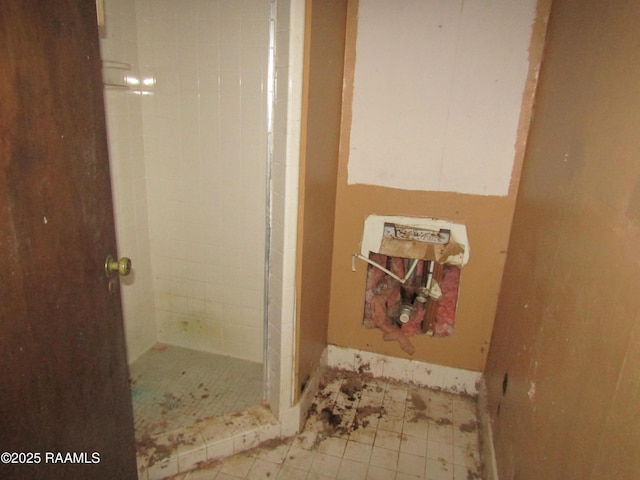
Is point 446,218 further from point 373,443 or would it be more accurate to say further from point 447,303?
point 373,443

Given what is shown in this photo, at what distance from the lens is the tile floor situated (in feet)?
5.38

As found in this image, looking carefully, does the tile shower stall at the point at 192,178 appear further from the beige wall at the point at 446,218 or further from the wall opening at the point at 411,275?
the wall opening at the point at 411,275

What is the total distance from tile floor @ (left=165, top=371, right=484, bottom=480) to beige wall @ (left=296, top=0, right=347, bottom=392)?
0.79 ft

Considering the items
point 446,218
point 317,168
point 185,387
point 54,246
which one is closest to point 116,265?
point 54,246

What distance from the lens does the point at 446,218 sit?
6.27ft

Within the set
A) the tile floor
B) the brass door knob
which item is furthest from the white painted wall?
the brass door knob

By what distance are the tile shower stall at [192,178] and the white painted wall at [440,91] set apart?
48 cm

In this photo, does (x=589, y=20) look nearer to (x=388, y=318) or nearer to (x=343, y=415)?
→ (x=388, y=318)

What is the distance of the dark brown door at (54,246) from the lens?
0.71 metres

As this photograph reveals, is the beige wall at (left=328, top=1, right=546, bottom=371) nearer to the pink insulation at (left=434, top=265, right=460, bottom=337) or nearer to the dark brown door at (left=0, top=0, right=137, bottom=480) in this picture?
the pink insulation at (left=434, top=265, right=460, bottom=337)

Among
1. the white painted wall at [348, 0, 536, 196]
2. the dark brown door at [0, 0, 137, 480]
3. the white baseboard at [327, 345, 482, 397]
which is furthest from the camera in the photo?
the white baseboard at [327, 345, 482, 397]

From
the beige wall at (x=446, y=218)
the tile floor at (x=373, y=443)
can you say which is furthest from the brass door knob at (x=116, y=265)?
the beige wall at (x=446, y=218)

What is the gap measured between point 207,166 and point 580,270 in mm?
1665

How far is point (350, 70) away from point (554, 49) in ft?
2.58
